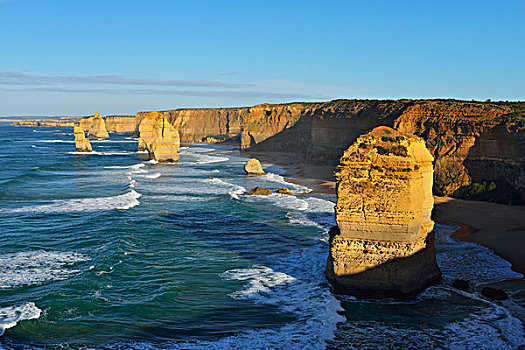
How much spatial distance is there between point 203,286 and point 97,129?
14986cm

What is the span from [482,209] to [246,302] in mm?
21212

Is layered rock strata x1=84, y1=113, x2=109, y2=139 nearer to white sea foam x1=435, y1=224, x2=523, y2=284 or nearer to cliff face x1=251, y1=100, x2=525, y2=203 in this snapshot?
cliff face x1=251, y1=100, x2=525, y2=203

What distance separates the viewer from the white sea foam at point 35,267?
19047mm

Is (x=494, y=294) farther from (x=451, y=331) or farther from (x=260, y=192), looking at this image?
(x=260, y=192)

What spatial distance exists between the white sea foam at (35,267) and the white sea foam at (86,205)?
10.4 m

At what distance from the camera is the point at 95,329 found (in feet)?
49.1

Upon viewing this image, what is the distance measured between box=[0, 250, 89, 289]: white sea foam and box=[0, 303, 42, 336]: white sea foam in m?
2.34

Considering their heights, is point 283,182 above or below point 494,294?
above

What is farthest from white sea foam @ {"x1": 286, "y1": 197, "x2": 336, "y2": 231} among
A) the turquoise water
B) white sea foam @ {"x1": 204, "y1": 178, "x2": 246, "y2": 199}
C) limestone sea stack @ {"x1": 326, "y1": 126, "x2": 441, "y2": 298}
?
limestone sea stack @ {"x1": 326, "y1": 126, "x2": 441, "y2": 298}

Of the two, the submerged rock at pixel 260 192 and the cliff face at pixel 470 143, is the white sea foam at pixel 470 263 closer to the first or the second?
the cliff face at pixel 470 143

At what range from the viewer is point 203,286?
61.6 ft

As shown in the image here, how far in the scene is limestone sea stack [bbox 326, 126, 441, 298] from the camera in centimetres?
1650

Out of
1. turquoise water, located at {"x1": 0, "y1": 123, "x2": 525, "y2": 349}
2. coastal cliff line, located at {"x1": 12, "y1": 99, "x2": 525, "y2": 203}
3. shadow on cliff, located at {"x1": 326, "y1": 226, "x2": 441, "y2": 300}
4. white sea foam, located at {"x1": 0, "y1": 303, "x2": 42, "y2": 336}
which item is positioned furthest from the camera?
coastal cliff line, located at {"x1": 12, "y1": 99, "x2": 525, "y2": 203}

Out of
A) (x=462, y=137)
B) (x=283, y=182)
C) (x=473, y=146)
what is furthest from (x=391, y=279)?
(x=283, y=182)
